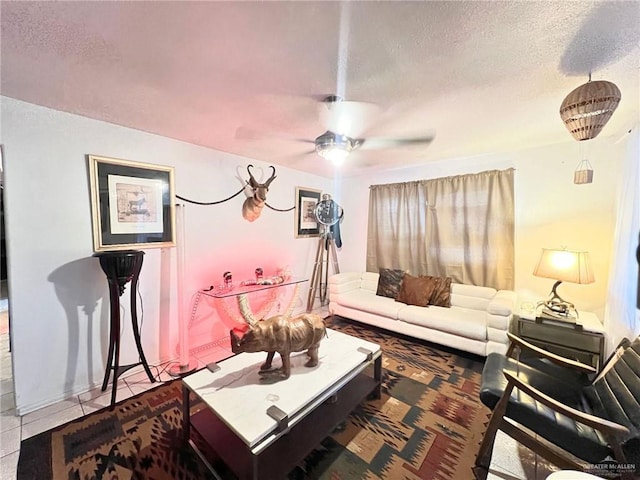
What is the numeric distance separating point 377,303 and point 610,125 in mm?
2767

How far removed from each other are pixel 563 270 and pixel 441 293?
120 cm

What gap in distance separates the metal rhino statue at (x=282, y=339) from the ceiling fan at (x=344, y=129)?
133 centimetres

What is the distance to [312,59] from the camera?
1309 mm

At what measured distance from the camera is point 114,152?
2176 millimetres

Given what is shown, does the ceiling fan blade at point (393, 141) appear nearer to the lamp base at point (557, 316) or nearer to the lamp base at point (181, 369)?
the lamp base at point (557, 316)

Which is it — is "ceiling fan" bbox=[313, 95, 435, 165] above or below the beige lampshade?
above

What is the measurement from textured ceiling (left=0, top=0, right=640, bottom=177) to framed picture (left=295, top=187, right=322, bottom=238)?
1795 mm

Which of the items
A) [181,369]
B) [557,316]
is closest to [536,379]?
[557,316]

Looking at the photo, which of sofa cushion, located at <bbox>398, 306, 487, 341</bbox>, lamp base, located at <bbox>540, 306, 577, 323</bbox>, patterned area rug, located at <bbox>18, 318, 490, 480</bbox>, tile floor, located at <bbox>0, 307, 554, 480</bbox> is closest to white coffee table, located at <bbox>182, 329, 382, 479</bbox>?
patterned area rug, located at <bbox>18, 318, 490, 480</bbox>

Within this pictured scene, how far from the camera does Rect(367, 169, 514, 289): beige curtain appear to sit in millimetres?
3002

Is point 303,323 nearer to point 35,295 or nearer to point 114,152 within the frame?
point 35,295

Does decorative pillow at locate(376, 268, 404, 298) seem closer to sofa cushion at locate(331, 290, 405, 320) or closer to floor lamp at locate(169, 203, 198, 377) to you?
sofa cushion at locate(331, 290, 405, 320)

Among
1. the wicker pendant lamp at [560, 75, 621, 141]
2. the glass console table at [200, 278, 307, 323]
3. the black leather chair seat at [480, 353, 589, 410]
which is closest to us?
the wicker pendant lamp at [560, 75, 621, 141]

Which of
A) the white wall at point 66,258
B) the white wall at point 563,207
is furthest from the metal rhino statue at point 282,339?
the white wall at point 563,207
